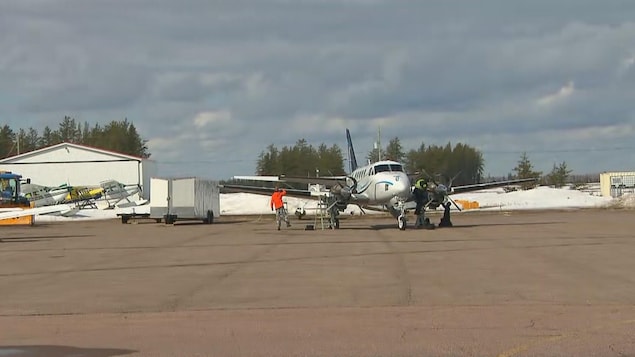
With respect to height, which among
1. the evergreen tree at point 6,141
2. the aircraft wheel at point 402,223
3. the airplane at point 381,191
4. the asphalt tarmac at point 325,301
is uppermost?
the evergreen tree at point 6,141

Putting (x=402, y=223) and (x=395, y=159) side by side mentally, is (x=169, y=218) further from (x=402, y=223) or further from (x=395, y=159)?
(x=395, y=159)

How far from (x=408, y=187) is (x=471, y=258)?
14.2m

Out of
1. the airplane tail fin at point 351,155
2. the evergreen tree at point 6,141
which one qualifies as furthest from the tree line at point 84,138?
the airplane tail fin at point 351,155

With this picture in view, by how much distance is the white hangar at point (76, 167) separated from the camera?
71750 mm

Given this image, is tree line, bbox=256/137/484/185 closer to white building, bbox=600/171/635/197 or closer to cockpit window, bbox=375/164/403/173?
white building, bbox=600/171/635/197

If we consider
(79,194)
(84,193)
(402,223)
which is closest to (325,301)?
(402,223)

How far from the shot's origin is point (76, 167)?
238ft

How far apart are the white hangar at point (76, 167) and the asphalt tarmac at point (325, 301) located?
50.0 metres

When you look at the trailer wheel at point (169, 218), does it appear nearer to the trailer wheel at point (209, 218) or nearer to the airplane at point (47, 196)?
the trailer wheel at point (209, 218)

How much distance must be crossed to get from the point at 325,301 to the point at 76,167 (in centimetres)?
6478

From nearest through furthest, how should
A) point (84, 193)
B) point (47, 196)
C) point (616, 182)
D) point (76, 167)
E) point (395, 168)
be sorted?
point (395, 168) < point (47, 196) < point (84, 193) < point (76, 167) < point (616, 182)

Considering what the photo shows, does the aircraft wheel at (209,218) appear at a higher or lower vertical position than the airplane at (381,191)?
lower

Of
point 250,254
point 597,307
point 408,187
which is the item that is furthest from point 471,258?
point 408,187

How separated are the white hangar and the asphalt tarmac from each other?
50049mm
